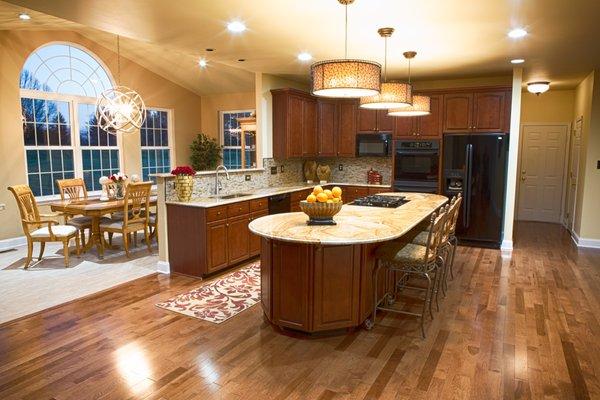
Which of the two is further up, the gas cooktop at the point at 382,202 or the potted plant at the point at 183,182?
the potted plant at the point at 183,182

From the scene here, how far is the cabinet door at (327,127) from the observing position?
725cm

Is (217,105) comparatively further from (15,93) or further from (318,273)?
(318,273)

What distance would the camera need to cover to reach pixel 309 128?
279 inches

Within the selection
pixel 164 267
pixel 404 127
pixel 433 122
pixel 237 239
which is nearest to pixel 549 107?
pixel 433 122

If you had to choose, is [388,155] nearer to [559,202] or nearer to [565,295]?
[565,295]

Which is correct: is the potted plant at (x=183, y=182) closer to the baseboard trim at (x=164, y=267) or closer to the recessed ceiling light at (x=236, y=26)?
the baseboard trim at (x=164, y=267)

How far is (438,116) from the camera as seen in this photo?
6.40m

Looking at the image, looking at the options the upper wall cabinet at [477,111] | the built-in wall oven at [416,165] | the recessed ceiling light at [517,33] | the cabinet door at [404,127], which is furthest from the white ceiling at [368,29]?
the built-in wall oven at [416,165]

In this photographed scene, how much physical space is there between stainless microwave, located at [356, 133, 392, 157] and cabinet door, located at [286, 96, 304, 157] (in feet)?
3.36

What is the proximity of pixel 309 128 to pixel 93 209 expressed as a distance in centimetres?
351

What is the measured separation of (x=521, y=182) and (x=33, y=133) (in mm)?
8967

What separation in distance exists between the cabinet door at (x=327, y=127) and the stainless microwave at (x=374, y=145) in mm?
458

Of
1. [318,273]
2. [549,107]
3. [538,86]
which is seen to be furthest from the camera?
[549,107]

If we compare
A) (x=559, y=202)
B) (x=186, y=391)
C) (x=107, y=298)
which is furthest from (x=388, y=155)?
(x=186, y=391)
